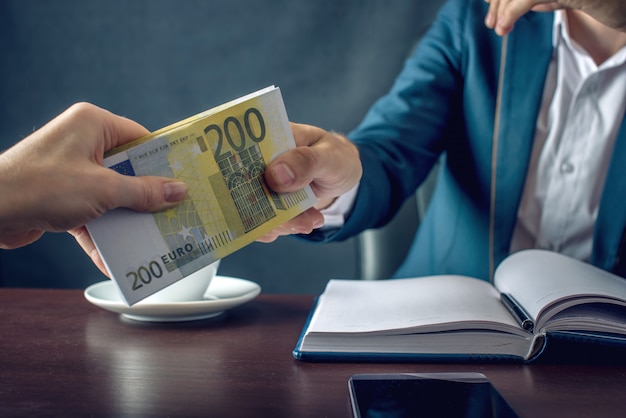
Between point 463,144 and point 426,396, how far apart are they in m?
0.91

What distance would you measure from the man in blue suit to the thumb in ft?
1.61

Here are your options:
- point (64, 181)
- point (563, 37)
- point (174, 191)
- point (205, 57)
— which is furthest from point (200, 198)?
point (205, 57)

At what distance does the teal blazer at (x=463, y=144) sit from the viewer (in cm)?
117

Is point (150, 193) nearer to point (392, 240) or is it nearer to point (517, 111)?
point (517, 111)

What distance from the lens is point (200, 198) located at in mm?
686

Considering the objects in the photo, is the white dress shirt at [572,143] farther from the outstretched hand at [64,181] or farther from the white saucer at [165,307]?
the outstretched hand at [64,181]

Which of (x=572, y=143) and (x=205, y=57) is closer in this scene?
(x=572, y=143)

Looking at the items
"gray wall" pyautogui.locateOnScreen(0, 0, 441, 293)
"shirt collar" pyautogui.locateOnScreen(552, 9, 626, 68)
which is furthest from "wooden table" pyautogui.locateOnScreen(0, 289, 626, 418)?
"gray wall" pyautogui.locateOnScreen(0, 0, 441, 293)

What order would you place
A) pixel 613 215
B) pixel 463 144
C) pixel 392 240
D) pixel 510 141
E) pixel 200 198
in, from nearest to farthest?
1. pixel 200 198
2. pixel 613 215
3. pixel 510 141
4. pixel 463 144
5. pixel 392 240

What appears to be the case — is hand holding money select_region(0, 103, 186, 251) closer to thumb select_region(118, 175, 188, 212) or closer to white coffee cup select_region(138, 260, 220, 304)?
thumb select_region(118, 175, 188, 212)

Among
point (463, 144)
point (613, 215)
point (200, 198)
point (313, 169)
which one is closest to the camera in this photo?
point (200, 198)

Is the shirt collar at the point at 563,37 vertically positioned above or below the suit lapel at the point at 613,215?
above

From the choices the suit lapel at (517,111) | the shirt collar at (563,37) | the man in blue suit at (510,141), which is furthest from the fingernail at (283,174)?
the shirt collar at (563,37)

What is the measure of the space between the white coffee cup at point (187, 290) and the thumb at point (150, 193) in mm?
232
